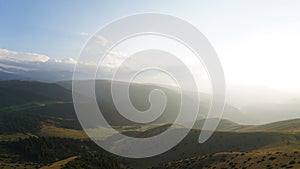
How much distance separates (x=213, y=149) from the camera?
139375 mm

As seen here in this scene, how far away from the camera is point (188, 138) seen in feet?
543

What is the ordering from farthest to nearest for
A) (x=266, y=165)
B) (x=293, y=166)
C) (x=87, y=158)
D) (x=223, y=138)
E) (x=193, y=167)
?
(x=223, y=138) → (x=87, y=158) → (x=193, y=167) → (x=266, y=165) → (x=293, y=166)

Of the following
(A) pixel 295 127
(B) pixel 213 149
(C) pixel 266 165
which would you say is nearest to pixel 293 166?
(C) pixel 266 165

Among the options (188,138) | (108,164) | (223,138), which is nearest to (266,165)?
(108,164)

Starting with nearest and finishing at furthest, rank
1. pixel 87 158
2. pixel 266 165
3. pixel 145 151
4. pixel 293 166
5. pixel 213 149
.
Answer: pixel 293 166 < pixel 266 165 < pixel 87 158 < pixel 213 149 < pixel 145 151

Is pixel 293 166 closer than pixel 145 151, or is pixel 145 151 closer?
pixel 293 166

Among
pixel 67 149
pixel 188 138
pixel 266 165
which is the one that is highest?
pixel 266 165

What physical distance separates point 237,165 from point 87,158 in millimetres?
54148

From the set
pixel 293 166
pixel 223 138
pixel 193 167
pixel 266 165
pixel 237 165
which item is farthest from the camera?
pixel 223 138

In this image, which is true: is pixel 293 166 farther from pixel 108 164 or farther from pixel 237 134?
pixel 237 134

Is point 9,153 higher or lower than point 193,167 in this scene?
lower

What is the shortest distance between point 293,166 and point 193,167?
3765cm

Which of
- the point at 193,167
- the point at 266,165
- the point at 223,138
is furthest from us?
the point at 223,138

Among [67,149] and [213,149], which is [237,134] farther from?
[67,149]
